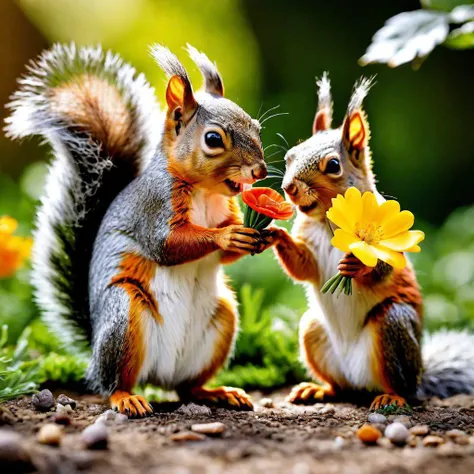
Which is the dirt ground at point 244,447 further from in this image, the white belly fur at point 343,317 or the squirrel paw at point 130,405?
the white belly fur at point 343,317

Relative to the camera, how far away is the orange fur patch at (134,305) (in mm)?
1862

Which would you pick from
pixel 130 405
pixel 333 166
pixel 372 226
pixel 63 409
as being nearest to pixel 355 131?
pixel 333 166

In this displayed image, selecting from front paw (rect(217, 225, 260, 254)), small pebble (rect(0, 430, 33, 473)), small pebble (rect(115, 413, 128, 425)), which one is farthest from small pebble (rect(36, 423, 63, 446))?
front paw (rect(217, 225, 260, 254))

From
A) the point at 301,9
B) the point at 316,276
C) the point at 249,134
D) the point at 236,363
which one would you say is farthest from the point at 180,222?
the point at 301,9

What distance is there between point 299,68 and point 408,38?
321 cm

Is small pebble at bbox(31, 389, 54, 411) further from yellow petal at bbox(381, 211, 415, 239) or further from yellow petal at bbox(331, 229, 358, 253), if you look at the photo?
yellow petal at bbox(381, 211, 415, 239)

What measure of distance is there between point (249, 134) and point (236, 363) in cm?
119

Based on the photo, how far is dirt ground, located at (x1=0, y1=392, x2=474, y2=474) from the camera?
1279mm

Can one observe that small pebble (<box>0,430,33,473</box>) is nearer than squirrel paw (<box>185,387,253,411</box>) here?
Yes

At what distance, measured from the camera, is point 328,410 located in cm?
202

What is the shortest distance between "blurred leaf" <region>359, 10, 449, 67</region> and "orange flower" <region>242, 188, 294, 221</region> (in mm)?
534

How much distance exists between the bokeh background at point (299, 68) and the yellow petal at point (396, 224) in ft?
9.54

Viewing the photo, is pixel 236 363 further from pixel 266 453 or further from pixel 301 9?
pixel 301 9

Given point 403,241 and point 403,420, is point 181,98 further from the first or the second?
point 403,420
